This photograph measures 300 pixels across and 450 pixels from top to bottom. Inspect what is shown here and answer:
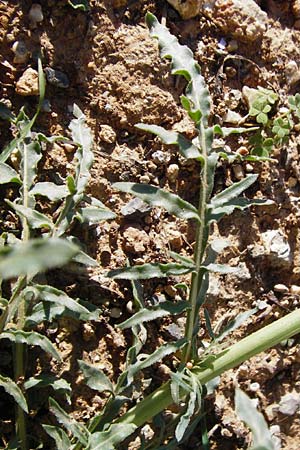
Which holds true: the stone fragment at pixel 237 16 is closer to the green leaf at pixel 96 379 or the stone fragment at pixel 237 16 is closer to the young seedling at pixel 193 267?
the young seedling at pixel 193 267

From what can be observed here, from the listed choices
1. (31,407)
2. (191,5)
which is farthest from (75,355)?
(191,5)

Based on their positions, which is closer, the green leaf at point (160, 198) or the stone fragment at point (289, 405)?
the green leaf at point (160, 198)

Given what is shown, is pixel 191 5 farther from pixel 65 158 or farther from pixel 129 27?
pixel 65 158

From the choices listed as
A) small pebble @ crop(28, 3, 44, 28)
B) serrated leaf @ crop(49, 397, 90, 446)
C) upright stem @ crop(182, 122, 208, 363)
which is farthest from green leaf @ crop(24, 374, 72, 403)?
small pebble @ crop(28, 3, 44, 28)

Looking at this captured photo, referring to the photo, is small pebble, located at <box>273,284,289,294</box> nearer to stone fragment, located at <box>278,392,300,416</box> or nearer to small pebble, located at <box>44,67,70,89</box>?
stone fragment, located at <box>278,392,300,416</box>

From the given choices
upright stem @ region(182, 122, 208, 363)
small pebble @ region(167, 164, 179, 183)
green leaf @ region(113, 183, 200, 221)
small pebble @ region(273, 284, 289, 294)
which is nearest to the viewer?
green leaf @ region(113, 183, 200, 221)

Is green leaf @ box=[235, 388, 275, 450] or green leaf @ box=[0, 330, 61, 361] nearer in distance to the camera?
green leaf @ box=[235, 388, 275, 450]

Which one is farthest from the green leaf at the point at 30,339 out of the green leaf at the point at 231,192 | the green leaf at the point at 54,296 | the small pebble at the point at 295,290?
the small pebble at the point at 295,290
